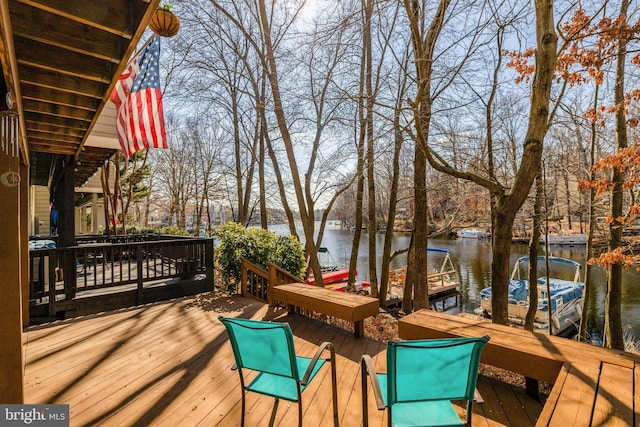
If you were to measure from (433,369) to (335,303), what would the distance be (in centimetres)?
224

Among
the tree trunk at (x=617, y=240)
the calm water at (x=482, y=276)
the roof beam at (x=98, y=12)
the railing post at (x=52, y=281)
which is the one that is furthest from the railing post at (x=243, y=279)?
the calm water at (x=482, y=276)

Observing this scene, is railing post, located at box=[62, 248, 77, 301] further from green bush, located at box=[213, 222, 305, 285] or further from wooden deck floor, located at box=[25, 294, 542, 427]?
green bush, located at box=[213, 222, 305, 285]

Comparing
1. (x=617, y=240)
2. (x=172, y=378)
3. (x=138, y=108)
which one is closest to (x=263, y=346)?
(x=172, y=378)

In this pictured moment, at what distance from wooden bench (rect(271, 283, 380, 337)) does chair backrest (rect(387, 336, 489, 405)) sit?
1972 millimetres

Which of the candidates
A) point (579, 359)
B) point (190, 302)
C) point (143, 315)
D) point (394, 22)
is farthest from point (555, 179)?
point (143, 315)

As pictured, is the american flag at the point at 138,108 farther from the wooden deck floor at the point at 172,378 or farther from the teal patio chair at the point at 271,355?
the teal patio chair at the point at 271,355

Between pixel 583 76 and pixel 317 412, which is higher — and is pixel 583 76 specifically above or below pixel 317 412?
above

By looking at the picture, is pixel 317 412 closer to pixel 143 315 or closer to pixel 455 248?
pixel 143 315

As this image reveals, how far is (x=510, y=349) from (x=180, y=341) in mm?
3597

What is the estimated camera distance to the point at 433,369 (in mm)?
1700

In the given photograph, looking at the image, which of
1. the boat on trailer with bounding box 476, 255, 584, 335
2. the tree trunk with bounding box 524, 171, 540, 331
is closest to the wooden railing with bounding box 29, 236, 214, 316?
the tree trunk with bounding box 524, 171, 540, 331

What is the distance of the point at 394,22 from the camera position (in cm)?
612

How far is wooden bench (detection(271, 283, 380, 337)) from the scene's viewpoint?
376 cm

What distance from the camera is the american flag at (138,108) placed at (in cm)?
548
